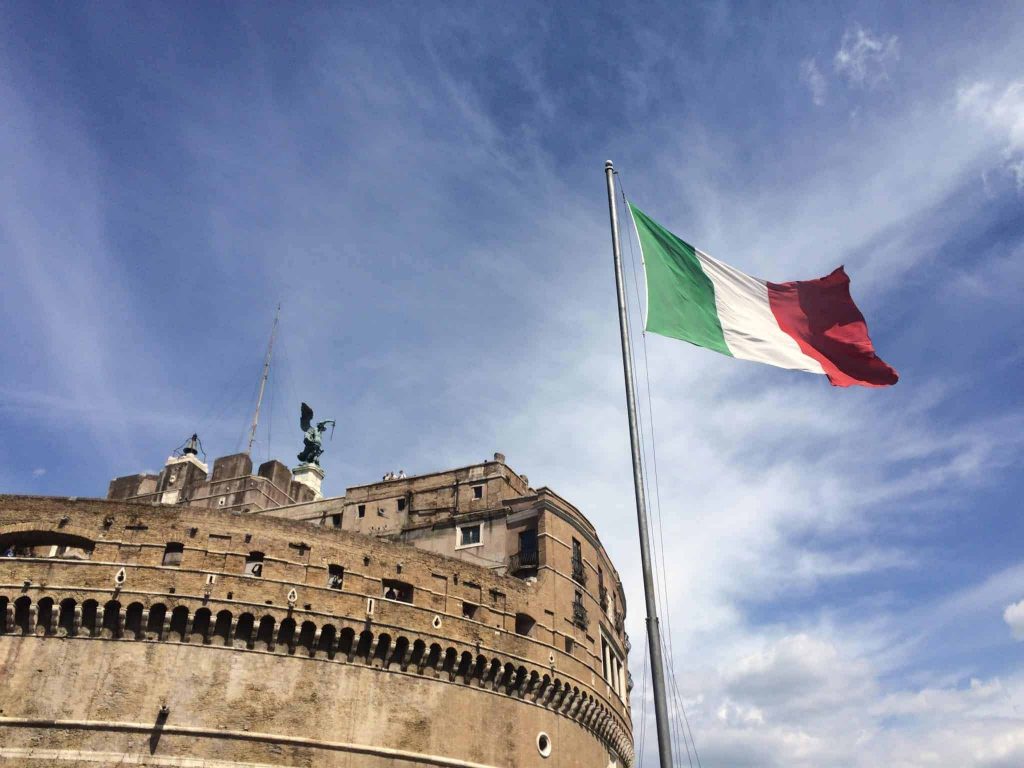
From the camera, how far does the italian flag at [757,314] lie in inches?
632

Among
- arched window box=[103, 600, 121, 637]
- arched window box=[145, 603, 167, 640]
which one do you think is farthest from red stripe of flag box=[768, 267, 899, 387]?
arched window box=[103, 600, 121, 637]

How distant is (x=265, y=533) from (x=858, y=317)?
25.4m

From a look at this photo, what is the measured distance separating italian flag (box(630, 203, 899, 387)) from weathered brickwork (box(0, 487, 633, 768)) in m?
22.1

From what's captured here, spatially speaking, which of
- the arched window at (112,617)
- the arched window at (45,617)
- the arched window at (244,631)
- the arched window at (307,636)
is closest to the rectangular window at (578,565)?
the arched window at (307,636)

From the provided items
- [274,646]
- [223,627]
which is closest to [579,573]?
[274,646]

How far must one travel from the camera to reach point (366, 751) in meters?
31.2

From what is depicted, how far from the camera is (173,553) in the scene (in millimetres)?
32969

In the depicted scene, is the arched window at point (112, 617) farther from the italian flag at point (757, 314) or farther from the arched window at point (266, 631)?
the italian flag at point (757, 314)

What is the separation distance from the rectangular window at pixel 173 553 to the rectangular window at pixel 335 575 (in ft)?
19.1

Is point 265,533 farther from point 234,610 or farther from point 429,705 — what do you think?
point 429,705

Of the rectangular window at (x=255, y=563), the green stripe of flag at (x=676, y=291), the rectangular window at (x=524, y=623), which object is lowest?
the green stripe of flag at (x=676, y=291)

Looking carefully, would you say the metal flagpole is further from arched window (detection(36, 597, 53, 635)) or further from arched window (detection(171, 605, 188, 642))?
arched window (detection(36, 597, 53, 635))

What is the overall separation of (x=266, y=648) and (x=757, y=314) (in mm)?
23416

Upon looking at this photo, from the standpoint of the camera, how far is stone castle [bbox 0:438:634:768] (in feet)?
96.4
